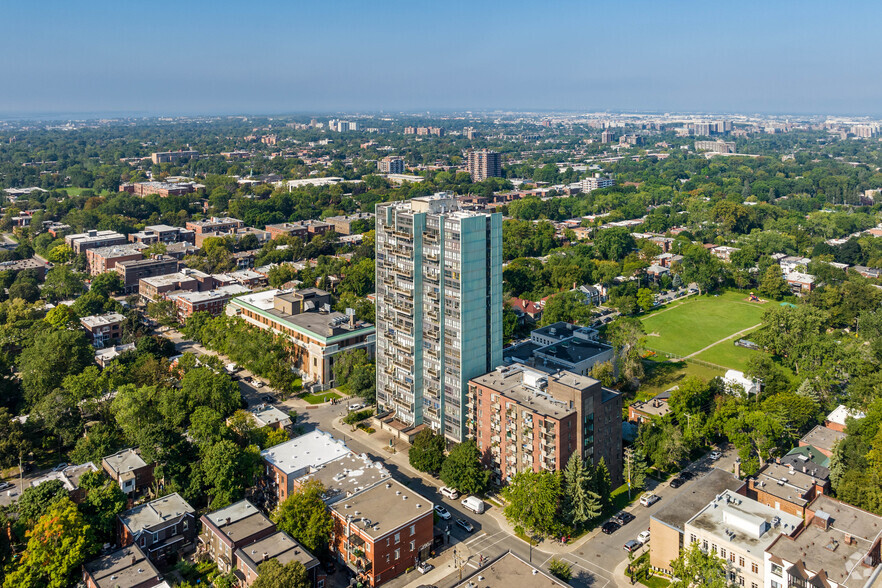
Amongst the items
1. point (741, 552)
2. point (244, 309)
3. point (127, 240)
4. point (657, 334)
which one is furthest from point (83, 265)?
point (741, 552)

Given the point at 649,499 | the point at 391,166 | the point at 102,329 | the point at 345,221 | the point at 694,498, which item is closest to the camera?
the point at 694,498

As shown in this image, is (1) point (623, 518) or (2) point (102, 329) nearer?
(1) point (623, 518)

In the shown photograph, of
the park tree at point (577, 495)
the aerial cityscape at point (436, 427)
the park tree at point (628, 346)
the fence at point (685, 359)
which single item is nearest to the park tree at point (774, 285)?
the aerial cityscape at point (436, 427)

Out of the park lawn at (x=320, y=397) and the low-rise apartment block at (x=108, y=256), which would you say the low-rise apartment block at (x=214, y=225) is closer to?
the low-rise apartment block at (x=108, y=256)

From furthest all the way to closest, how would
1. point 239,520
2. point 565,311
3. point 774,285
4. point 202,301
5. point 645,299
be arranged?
1. point 774,285
2. point 645,299
3. point 202,301
4. point 565,311
5. point 239,520

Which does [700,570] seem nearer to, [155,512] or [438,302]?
[438,302]

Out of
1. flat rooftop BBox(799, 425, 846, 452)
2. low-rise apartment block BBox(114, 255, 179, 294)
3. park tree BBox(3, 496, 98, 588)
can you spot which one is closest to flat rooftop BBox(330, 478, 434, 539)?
park tree BBox(3, 496, 98, 588)

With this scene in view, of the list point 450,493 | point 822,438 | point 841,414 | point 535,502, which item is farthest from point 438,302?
point 841,414
